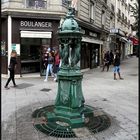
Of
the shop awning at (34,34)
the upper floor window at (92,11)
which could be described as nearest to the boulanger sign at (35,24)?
the shop awning at (34,34)

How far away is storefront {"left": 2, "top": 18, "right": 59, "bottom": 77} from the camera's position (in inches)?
565

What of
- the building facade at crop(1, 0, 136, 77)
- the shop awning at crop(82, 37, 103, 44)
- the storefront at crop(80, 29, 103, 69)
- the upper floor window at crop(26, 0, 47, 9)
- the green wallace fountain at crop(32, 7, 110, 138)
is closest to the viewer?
the green wallace fountain at crop(32, 7, 110, 138)

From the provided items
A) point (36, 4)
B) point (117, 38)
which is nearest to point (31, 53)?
point (36, 4)

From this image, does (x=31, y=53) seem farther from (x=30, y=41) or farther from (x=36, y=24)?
(x=36, y=24)

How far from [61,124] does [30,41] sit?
9.90 metres

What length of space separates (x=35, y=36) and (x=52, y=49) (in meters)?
1.28

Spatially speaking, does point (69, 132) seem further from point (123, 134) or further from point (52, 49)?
point (52, 49)

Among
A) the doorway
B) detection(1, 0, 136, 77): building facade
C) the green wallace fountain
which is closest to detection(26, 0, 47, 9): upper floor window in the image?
detection(1, 0, 136, 77): building facade

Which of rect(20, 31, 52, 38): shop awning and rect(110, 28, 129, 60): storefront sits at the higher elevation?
rect(110, 28, 129, 60): storefront

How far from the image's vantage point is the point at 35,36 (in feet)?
47.9

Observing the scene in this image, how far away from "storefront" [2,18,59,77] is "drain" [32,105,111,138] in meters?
8.30

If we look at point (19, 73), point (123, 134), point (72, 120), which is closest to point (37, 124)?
point (72, 120)

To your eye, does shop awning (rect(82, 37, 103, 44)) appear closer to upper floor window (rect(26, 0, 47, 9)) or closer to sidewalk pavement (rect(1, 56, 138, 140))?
upper floor window (rect(26, 0, 47, 9))

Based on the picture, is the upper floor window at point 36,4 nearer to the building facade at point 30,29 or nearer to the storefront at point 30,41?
the building facade at point 30,29
